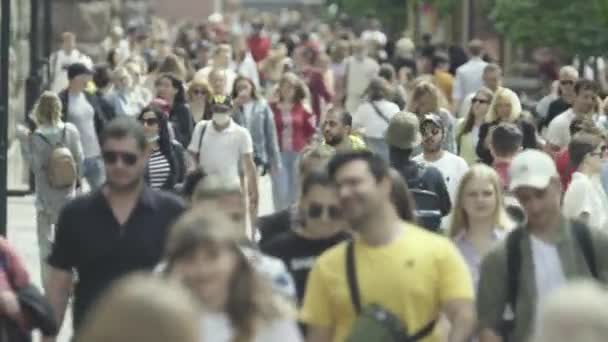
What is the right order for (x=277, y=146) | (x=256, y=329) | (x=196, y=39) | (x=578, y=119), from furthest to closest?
1. (x=196, y=39)
2. (x=277, y=146)
3. (x=578, y=119)
4. (x=256, y=329)

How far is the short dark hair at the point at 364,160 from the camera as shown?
9320 mm

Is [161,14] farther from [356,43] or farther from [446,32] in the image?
[356,43]

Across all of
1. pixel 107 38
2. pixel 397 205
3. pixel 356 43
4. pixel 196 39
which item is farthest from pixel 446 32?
pixel 397 205

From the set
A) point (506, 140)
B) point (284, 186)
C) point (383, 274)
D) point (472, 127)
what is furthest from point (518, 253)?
point (284, 186)

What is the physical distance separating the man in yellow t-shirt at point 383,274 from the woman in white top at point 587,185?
4188 mm

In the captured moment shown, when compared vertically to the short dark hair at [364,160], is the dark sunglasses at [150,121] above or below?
below

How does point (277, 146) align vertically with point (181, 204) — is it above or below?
below

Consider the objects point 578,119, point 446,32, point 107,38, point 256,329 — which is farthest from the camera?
point 446,32

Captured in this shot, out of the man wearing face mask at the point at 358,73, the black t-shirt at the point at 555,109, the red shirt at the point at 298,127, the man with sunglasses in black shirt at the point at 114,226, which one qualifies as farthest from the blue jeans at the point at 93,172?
the man wearing face mask at the point at 358,73

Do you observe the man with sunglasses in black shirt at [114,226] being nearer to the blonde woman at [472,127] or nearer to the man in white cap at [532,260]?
the man in white cap at [532,260]

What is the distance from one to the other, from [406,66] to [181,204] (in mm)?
24230

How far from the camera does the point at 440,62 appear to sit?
3262 centimetres

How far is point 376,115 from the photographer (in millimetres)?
22797

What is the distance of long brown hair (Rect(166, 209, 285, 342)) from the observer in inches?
300
